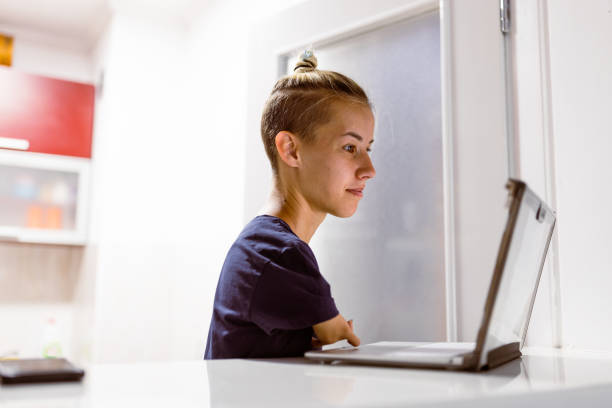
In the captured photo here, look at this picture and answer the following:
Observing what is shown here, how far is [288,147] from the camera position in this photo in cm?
105

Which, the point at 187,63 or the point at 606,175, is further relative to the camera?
the point at 187,63

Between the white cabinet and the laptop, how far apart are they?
2.00 m

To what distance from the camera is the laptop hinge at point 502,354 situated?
582mm

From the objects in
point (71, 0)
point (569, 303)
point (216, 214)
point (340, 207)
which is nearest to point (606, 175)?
point (569, 303)

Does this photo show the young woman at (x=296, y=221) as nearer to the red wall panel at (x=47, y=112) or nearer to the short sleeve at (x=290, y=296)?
the short sleeve at (x=290, y=296)

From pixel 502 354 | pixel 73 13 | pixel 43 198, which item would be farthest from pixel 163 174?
pixel 502 354

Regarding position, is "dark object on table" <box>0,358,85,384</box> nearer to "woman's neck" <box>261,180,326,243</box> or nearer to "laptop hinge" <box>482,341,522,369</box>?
"laptop hinge" <box>482,341,522,369</box>

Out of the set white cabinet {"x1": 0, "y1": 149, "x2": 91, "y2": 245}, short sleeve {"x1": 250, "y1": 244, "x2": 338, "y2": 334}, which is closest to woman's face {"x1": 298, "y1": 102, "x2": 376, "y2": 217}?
short sleeve {"x1": 250, "y1": 244, "x2": 338, "y2": 334}

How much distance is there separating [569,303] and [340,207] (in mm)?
433

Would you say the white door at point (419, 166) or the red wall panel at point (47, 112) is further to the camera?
the red wall panel at point (47, 112)

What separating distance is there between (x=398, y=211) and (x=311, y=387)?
85 cm

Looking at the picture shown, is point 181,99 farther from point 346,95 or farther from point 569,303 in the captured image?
point 569,303

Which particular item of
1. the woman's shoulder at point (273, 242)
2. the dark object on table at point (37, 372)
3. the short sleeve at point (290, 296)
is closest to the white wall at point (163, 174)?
the woman's shoulder at point (273, 242)

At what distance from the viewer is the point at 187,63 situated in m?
2.47
